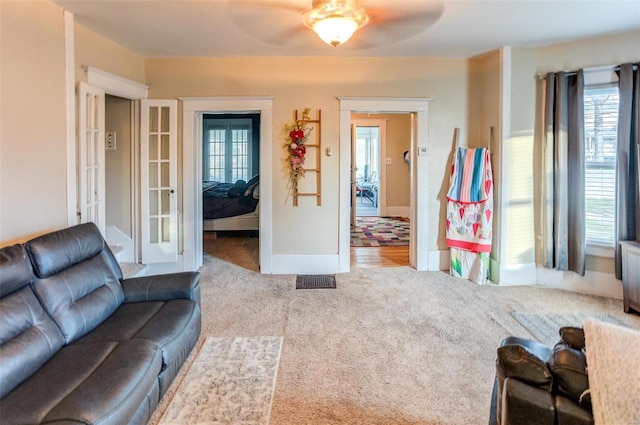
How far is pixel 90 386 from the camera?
59.4 inches

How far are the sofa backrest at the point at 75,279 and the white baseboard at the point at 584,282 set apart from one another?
164 inches

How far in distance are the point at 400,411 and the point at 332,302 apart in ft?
5.52

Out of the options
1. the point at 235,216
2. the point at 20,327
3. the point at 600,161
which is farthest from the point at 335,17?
the point at 235,216

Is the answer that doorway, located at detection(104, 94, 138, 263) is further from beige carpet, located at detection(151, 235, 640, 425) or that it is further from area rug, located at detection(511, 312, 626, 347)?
area rug, located at detection(511, 312, 626, 347)

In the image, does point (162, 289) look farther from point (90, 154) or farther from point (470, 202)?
point (470, 202)

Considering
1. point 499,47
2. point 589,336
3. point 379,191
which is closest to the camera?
point 589,336

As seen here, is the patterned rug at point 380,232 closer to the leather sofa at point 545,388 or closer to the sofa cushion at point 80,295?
the sofa cushion at point 80,295

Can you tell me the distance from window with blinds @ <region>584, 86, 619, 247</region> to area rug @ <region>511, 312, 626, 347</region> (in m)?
0.96

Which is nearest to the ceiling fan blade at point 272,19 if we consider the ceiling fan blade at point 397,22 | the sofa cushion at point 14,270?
the ceiling fan blade at point 397,22

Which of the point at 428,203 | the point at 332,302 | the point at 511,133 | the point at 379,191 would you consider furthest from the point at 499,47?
the point at 379,191

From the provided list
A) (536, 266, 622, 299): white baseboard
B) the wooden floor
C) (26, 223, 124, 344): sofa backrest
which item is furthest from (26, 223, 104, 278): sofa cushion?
(536, 266, 622, 299): white baseboard

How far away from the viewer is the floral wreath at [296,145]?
446cm

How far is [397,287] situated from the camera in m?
4.11

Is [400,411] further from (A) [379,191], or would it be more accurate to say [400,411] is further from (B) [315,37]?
(A) [379,191]
